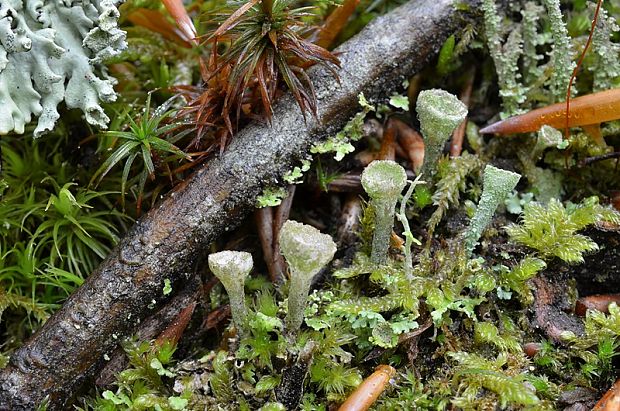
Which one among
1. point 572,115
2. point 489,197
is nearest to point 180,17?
point 489,197

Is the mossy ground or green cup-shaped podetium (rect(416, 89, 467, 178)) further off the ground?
green cup-shaped podetium (rect(416, 89, 467, 178))

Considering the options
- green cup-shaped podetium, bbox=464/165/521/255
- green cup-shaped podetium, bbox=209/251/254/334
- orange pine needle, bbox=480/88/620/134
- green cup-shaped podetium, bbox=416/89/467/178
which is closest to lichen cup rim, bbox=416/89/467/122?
green cup-shaped podetium, bbox=416/89/467/178

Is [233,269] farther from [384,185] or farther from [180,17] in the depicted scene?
[180,17]

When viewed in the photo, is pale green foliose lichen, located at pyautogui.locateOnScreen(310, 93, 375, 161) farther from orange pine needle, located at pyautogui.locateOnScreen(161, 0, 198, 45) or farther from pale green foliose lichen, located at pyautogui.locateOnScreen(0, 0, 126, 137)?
pale green foliose lichen, located at pyautogui.locateOnScreen(0, 0, 126, 137)

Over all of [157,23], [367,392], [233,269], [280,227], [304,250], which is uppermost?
[157,23]

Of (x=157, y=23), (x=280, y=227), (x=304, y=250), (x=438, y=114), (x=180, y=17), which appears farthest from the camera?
(x=157, y=23)

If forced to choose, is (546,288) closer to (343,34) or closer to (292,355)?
(292,355)

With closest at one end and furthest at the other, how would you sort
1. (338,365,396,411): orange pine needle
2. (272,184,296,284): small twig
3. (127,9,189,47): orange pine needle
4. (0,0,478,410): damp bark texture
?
(338,365,396,411): orange pine needle
(0,0,478,410): damp bark texture
(272,184,296,284): small twig
(127,9,189,47): orange pine needle

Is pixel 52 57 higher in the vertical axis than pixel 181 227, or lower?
higher
